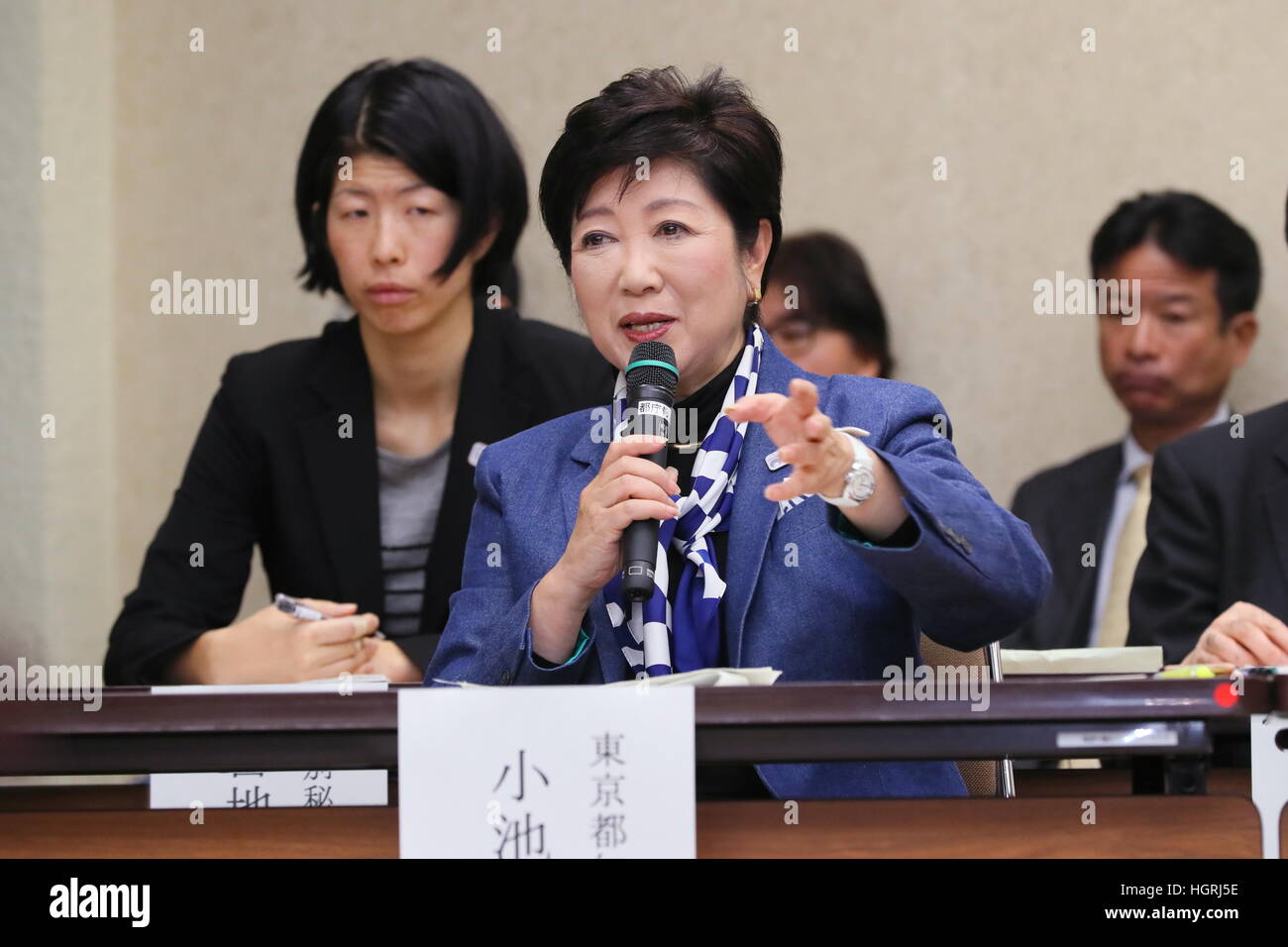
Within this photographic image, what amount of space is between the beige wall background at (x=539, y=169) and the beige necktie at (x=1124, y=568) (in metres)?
0.32

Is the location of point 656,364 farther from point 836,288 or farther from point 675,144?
point 836,288

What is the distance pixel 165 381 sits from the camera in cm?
371

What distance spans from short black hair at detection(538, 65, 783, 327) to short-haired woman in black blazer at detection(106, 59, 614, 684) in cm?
84

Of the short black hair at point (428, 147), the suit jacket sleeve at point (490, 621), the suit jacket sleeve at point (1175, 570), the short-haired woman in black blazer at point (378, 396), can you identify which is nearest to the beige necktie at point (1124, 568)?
the suit jacket sleeve at point (1175, 570)

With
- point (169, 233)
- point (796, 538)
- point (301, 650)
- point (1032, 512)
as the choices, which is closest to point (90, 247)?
point (169, 233)

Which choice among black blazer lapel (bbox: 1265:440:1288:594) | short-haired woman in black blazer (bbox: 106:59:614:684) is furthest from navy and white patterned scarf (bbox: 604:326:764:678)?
black blazer lapel (bbox: 1265:440:1288:594)

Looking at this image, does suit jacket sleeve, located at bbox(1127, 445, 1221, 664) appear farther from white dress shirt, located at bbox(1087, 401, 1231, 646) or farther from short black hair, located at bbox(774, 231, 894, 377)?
short black hair, located at bbox(774, 231, 894, 377)

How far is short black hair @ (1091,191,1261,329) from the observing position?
10.6ft

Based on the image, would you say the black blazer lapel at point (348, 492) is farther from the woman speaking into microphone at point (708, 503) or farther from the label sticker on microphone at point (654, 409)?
the label sticker on microphone at point (654, 409)

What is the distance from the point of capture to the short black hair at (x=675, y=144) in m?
1.69

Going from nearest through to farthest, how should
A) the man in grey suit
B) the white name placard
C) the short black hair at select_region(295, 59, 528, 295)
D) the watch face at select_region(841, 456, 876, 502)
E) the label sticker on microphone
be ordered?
1. the white name placard
2. the watch face at select_region(841, 456, 876, 502)
3. the label sticker on microphone
4. the short black hair at select_region(295, 59, 528, 295)
5. the man in grey suit

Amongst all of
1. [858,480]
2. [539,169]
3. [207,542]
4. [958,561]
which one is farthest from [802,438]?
[539,169]

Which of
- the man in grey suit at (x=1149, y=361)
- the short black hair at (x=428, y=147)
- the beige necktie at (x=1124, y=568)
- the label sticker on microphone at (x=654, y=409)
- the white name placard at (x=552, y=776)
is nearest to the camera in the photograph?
the white name placard at (x=552, y=776)
